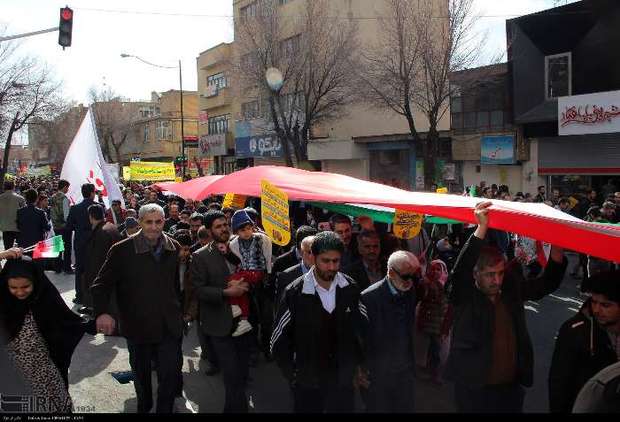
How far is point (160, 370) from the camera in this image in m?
4.34

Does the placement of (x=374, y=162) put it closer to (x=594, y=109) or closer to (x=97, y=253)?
(x=594, y=109)

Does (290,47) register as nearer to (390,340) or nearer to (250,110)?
(250,110)

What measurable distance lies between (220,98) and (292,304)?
38.0 metres

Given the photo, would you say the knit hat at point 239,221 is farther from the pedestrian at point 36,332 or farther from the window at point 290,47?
the window at point 290,47

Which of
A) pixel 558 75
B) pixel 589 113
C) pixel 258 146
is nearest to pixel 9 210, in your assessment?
pixel 589 113

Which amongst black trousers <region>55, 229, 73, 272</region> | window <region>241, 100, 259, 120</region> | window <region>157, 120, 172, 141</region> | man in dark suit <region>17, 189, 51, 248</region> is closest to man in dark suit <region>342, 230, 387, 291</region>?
man in dark suit <region>17, 189, 51, 248</region>

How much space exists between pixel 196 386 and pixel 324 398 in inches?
90.8

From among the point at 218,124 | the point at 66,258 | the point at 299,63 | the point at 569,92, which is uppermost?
the point at 299,63

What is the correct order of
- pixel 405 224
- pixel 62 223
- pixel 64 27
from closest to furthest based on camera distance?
1. pixel 405 224
2. pixel 62 223
3. pixel 64 27

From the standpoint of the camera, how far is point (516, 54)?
21.2m

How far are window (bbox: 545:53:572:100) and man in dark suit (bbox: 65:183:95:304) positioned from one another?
56.1 ft

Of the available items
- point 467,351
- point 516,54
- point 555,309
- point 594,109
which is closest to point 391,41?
point 516,54

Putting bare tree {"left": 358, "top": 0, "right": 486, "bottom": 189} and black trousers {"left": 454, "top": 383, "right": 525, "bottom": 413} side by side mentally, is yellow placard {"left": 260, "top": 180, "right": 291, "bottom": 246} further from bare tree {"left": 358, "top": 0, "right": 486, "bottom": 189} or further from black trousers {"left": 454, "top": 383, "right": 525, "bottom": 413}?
bare tree {"left": 358, "top": 0, "right": 486, "bottom": 189}

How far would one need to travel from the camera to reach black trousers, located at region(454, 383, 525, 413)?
11.5 feet
